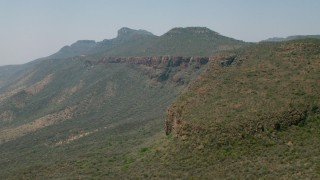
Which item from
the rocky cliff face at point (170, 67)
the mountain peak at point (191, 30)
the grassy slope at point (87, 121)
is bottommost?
the grassy slope at point (87, 121)

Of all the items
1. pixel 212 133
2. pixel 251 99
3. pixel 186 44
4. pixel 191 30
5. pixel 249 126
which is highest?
pixel 191 30

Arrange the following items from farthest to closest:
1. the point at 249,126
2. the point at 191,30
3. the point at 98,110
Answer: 1. the point at 191,30
2. the point at 98,110
3. the point at 249,126

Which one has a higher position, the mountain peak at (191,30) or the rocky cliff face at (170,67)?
the mountain peak at (191,30)

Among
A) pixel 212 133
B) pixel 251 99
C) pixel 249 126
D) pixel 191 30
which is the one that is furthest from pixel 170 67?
pixel 249 126

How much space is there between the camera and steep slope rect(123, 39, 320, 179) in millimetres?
42438

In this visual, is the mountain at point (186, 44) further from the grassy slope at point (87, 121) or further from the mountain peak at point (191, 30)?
the grassy slope at point (87, 121)

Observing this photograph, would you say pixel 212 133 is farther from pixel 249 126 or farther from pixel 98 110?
pixel 98 110

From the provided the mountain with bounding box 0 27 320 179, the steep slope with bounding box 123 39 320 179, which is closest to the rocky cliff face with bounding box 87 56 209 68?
the mountain with bounding box 0 27 320 179

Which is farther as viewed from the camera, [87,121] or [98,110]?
[98,110]

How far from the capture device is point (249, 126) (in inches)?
1863

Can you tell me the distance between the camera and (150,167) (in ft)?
159

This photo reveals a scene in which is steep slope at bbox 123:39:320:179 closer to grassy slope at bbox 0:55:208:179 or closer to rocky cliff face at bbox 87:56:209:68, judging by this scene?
grassy slope at bbox 0:55:208:179

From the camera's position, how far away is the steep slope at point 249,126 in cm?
4244

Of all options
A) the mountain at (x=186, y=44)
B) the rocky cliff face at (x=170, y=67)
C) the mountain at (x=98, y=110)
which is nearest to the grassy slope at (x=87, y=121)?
the mountain at (x=98, y=110)
